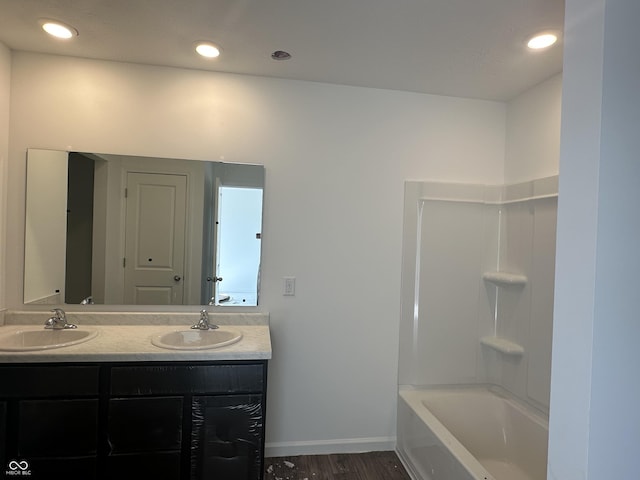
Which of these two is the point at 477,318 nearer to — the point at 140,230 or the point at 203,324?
the point at 203,324

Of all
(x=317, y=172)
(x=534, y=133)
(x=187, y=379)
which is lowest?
(x=187, y=379)

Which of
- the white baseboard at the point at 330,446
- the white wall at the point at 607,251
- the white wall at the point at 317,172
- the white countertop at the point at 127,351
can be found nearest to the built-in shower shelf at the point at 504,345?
the white wall at the point at 317,172

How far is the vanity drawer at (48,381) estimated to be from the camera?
168cm

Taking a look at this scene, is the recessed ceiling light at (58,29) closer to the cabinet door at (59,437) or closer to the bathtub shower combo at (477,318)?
the cabinet door at (59,437)

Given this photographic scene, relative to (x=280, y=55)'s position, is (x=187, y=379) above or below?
below

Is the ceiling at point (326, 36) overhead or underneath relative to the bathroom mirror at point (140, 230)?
overhead

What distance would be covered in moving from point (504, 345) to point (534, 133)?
1412 millimetres

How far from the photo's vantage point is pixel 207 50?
202cm

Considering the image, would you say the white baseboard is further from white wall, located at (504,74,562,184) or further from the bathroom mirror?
white wall, located at (504,74,562,184)

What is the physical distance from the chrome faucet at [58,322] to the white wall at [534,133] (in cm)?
298

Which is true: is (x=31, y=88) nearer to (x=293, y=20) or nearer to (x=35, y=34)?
(x=35, y=34)

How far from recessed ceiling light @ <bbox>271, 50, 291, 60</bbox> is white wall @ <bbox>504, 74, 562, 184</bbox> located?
5.14 feet

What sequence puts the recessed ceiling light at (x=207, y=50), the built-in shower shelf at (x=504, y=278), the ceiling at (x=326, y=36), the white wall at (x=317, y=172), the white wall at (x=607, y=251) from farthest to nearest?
the built-in shower shelf at (x=504, y=278) → the white wall at (x=317, y=172) → the recessed ceiling light at (x=207, y=50) → the ceiling at (x=326, y=36) → the white wall at (x=607, y=251)

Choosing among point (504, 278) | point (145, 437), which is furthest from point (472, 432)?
point (145, 437)
